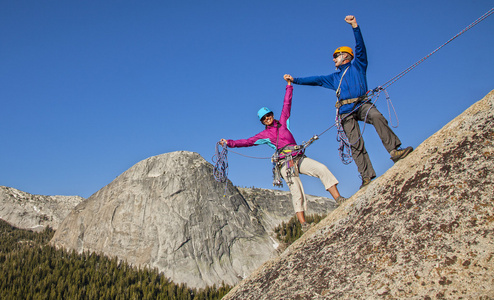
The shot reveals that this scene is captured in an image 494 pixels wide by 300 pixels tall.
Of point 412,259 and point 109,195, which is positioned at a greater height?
point 109,195

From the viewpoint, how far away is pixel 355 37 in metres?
5.66

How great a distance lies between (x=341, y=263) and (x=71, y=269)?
1719 centimetres

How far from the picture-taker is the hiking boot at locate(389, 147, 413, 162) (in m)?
4.70

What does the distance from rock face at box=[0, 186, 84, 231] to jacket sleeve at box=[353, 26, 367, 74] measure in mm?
27918

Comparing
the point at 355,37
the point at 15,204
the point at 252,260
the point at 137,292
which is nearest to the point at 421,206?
the point at 355,37

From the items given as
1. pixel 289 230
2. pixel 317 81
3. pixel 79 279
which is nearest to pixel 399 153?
pixel 317 81

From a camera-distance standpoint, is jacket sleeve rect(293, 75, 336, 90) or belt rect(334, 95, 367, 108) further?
jacket sleeve rect(293, 75, 336, 90)

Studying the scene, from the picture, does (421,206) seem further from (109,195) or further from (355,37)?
(109,195)

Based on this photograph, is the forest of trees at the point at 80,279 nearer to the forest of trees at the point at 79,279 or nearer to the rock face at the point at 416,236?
the forest of trees at the point at 79,279

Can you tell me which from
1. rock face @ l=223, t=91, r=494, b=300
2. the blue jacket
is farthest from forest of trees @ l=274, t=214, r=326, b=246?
rock face @ l=223, t=91, r=494, b=300

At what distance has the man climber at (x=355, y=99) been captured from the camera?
5.48 metres

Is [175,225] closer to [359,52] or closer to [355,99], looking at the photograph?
[355,99]

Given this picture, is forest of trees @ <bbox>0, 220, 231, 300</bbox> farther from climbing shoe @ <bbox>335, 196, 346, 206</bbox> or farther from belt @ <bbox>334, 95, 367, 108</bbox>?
belt @ <bbox>334, 95, 367, 108</bbox>

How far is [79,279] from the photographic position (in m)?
16.4
